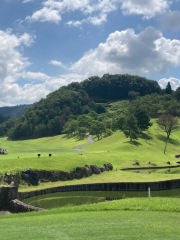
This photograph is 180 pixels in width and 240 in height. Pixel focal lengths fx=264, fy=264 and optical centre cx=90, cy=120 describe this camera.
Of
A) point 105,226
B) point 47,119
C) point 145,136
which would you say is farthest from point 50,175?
point 47,119

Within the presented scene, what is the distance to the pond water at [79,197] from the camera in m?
29.8

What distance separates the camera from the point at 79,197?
3306cm

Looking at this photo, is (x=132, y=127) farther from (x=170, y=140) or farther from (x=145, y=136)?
(x=170, y=140)

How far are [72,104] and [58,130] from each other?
A: 36.2 metres

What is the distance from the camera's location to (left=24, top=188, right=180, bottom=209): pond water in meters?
29.8

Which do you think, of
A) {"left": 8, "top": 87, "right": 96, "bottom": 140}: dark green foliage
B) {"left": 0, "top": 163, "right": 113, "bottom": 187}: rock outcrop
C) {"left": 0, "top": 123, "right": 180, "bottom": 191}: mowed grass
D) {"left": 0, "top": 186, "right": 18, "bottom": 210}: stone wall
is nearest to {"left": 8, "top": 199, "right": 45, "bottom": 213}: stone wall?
{"left": 0, "top": 186, "right": 18, "bottom": 210}: stone wall

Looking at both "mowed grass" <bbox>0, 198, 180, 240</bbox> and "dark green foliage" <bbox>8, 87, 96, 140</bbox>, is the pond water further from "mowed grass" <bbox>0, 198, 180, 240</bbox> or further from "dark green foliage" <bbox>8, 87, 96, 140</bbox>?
"dark green foliage" <bbox>8, 87, 96, 140</bbox>

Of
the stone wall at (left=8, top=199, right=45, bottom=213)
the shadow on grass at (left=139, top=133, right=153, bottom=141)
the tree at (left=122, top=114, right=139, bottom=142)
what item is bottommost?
the stone wall at (left=8, top=199, right=45, bottom=213)

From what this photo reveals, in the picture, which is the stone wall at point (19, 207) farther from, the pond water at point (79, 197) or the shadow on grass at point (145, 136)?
the shadow on grass at point (145, 136)

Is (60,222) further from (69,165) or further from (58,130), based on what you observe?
(58,130)

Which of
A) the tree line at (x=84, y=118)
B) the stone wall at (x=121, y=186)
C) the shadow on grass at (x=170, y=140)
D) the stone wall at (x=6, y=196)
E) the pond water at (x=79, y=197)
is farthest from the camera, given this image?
the tree line at (x=84, y=118)

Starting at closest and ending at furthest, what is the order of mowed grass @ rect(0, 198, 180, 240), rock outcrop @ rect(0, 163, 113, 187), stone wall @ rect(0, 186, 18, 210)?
mowed grass @ rect(0, 198, 180, 240) → stone wall @ rect(0, 186, 18, 210) → rock outcrop @ rect(0, 163, 113, 187)

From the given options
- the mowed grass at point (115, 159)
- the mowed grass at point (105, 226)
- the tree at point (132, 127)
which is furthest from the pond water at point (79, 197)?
the tree at point (132, 127)

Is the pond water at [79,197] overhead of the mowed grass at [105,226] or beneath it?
beneath
